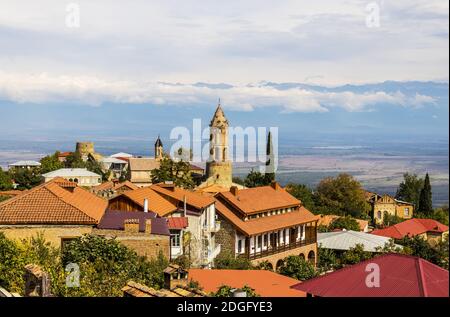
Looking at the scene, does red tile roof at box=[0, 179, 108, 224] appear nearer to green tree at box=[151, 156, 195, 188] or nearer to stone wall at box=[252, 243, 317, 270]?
stone wall at box=[252, 243, 317, 270]

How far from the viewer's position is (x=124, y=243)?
19281 mm

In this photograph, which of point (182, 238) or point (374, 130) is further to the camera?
point (374, 130)

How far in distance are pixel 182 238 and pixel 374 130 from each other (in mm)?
86257

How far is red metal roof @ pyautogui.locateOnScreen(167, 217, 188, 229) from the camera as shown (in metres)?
22.7

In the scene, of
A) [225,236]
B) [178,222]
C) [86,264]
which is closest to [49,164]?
A: [225,236]

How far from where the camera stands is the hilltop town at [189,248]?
356 inches

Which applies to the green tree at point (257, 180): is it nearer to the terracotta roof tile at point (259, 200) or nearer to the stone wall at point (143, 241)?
the terracotta roof tile at point (259, 200)

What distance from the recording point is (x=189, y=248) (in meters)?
23.8

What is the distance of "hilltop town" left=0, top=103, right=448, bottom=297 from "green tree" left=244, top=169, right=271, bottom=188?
13.5 m

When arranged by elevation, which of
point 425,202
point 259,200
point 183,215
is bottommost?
point 425,202

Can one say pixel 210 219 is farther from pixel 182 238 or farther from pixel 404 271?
pixel 404 271

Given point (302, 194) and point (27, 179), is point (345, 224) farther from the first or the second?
point (27, 179)

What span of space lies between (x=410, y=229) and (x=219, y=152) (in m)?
26.8
